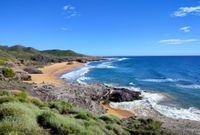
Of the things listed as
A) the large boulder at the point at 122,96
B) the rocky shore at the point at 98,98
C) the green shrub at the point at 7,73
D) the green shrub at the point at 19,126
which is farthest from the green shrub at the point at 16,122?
the green shrub at the point at 7,73

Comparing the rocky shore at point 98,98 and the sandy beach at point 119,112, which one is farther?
the sandy beach at point 119,112

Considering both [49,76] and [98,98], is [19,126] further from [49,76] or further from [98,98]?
[49,76]

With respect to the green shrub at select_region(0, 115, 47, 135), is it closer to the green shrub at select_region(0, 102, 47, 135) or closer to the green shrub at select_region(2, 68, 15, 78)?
the green shrub at select_region(0, 102, 47, 135)

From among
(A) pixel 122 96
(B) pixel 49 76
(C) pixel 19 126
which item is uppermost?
(C) pixel 19 126

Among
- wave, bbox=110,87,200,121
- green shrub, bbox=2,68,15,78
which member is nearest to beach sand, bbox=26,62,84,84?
green shrub, bbox=2,68,15,78

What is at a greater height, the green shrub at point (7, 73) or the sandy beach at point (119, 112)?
the green shrub at point (7, 73)

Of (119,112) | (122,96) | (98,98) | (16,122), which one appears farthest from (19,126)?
(122,96)

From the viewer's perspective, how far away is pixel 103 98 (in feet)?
121

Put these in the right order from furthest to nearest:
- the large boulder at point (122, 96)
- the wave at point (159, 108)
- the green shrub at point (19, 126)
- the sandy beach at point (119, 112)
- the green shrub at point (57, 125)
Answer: the large boulder at point (122, 96), the wave at point (159, 108), the sandy beach at point (119, 112), the green shrub at point (57, 125), the green shrub at point (19, 126)

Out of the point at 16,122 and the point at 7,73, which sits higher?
the point at 16,122

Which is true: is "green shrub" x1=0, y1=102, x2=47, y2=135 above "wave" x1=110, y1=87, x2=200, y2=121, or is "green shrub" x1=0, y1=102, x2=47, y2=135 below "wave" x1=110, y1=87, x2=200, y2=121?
above

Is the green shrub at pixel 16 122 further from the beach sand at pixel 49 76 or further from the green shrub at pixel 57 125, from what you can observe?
the beach sand at pixel 49 76

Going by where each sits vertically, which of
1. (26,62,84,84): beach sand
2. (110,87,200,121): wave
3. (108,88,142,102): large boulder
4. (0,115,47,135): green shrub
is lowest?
(110,87,200,121): wave

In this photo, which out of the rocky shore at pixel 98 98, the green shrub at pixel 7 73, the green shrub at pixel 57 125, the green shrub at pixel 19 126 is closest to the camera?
the green shrub at pixel 19 126
